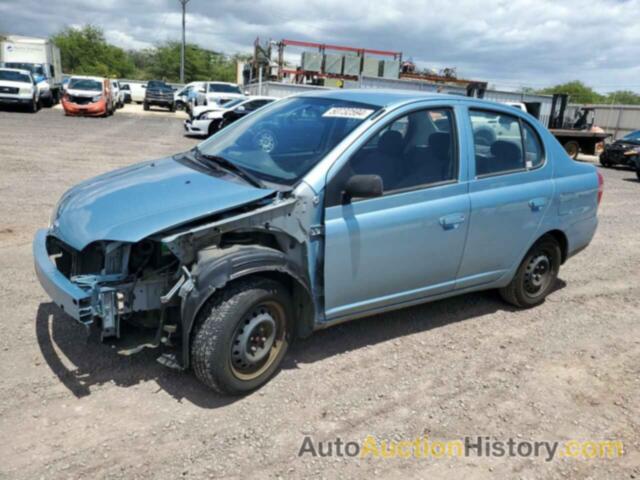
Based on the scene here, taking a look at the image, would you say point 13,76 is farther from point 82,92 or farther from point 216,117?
point 216,117

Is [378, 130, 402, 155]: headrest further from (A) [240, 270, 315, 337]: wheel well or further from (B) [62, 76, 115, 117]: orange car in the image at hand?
(B) [62, 76, 115, 117]: orange car

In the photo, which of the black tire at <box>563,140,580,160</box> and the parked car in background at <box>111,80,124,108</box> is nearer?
the black tire at <box>563,140,580,160</box>

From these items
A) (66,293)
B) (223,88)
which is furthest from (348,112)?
(223,88)

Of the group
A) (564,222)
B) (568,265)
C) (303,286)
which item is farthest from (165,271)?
(568,265)

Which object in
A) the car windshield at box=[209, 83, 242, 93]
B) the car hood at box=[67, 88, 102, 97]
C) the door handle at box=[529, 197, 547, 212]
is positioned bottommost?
the door handle at box=[529, 197, 547, 212]

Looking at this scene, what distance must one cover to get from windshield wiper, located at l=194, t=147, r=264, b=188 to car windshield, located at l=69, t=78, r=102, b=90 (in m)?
22.8

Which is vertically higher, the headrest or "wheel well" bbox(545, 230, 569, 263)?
the headrest

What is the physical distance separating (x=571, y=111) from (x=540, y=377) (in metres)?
27.5

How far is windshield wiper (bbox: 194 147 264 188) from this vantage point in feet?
11.0

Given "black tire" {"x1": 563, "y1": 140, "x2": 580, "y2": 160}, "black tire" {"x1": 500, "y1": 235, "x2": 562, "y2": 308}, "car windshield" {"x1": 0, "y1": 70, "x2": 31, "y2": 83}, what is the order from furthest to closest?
"car windshield" {"x1": 0, "y1": 70, "x2": 31, "y2": 83}, "black tire" {"x1": 563, "y1": 140, "x2": 580, "y2": 160}, "black tire" {"x1": 500, "y1": 235, "x2": 562, "y2": 308}

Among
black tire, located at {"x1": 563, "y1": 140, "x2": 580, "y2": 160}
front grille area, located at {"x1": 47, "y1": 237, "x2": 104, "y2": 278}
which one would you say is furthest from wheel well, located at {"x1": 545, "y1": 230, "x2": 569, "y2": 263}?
black tire, located at {"x1": 563, "y1": 140, "x2": 580, "y2": 160}

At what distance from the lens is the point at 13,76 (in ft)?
75.5

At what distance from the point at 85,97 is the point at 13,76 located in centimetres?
306

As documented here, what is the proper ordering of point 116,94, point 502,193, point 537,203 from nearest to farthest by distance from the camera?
point 502,193 → point 537,203 → point 116,94
